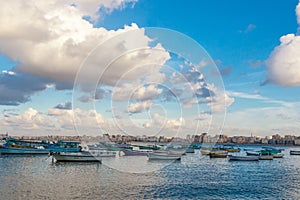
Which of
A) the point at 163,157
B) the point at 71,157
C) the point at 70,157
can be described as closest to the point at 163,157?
the point at 163,157

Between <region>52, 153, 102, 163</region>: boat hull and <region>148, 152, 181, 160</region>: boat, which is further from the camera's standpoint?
<region>148, 152, 181, 160</region>: boat

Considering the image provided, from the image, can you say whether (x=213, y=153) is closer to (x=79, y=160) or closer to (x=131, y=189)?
(x=79, y=160)

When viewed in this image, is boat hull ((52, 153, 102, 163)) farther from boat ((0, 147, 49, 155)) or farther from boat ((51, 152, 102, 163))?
boat ((0, 147, 49, 155))

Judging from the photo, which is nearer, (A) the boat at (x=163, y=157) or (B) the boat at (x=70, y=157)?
(B) the boat at (x=70, y=157)

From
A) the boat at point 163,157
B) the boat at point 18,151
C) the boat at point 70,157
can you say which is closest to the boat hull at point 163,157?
the boat at point 163,157

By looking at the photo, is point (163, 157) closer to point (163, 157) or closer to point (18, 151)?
point (163, 157)

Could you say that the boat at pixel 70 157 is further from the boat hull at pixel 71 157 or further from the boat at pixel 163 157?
the boat at pixel 163 157

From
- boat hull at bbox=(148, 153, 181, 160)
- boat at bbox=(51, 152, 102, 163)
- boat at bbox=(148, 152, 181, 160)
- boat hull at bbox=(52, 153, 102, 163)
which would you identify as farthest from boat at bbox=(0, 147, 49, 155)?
boat hull at bbox=(148, 153, 181, 160)

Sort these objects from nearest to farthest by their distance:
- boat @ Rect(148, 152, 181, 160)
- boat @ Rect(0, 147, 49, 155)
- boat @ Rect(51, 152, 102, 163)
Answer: boat @ Rect(51, 152, 102, 163) < boat @ Rect(148, 152, 181, 160) < boat @ Rect(0, 147, 49, 155)

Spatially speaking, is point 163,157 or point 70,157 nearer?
point 70,157

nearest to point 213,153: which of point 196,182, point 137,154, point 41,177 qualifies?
point 137,154

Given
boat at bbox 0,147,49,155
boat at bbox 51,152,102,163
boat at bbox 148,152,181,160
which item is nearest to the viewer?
boat at bbox 51,152,102,163

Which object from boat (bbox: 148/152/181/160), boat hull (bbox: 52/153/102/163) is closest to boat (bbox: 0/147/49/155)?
boat hull (bbox: 52/153/102/163)

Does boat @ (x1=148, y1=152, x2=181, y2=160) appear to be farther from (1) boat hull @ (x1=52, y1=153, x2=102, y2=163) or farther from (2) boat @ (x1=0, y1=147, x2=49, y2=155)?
(2) boat @ (x1=0, y1=147, x2=49, y2=155)
